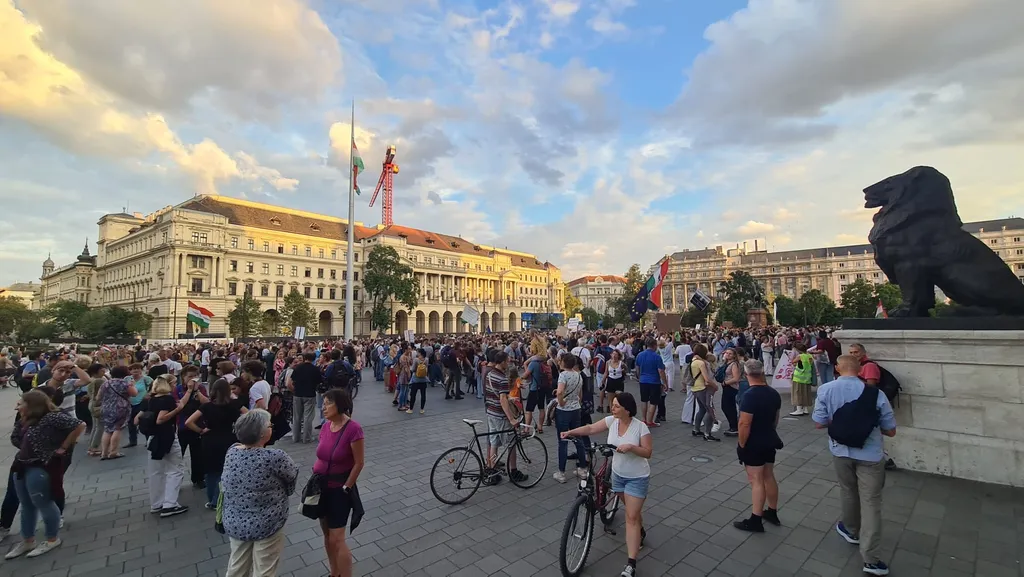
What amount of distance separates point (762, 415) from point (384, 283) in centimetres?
6254

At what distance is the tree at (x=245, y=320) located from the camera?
167 ft

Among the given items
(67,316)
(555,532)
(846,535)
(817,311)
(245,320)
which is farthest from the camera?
(817,311)

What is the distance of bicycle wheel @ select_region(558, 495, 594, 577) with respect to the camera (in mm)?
3743

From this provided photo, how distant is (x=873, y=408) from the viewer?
13.2ft

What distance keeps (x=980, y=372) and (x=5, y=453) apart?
16.7 meters

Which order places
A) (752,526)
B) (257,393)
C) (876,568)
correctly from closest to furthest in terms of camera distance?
(876,568)
(752,526)
(257,393)

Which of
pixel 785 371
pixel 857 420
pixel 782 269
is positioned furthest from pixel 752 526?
pixel 782 269

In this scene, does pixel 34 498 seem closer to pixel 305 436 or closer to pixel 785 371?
pixel 305 436

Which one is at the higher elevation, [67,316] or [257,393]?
[67,316]

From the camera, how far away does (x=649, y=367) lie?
357 inches

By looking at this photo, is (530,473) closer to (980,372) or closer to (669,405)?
(980,372)

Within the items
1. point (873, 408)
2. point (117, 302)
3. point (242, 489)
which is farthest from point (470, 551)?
point (117, 302)

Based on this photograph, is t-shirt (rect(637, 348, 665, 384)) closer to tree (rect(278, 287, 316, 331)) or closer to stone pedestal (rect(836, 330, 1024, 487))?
stone pedestal (rect(836, 330, 1024, 487))

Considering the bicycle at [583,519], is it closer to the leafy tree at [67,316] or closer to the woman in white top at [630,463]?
the woman in white top at [630,463]
